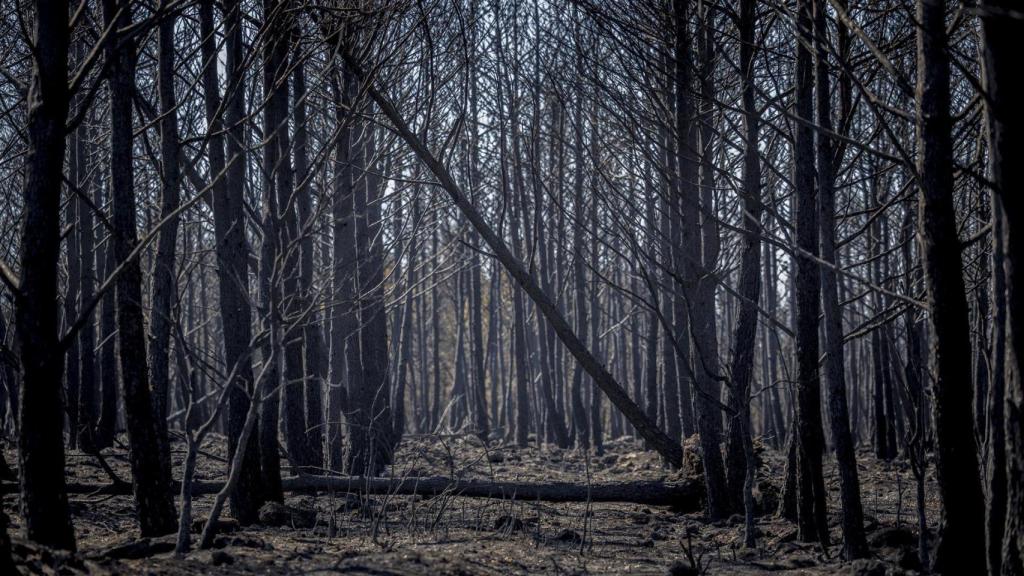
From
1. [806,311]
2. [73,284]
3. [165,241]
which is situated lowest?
[806,311]

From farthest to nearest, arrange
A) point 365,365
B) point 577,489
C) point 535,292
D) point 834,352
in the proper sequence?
point 365,365, point 577,489, point 535,292, point 834,352

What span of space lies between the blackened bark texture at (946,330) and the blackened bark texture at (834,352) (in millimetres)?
1416

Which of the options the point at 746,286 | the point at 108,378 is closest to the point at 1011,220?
Answer: the point at 746,286

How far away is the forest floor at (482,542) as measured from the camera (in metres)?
4.72

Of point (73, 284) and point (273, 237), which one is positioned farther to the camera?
point (73, 284)

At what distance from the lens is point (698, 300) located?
8664 mm

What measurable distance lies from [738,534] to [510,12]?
12813mm

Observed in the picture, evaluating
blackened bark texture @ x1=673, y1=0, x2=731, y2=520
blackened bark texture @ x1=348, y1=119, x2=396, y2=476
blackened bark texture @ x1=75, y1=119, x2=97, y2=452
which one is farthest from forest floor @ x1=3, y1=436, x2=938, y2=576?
blackened bark texture @ x1=75, y1=119, x2=97, y2=452

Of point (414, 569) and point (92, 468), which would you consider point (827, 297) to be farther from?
point (92, 468)

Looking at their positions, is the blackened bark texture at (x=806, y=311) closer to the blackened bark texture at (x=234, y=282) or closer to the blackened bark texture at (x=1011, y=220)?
the blackened bark texture at (x=1011, y=220)

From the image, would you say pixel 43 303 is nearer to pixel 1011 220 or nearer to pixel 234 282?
pixel 234 282

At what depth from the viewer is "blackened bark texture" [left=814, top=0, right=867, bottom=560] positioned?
588 cm

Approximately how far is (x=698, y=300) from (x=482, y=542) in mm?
3511

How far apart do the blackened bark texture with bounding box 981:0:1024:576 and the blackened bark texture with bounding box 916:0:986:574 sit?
0.49 metres
